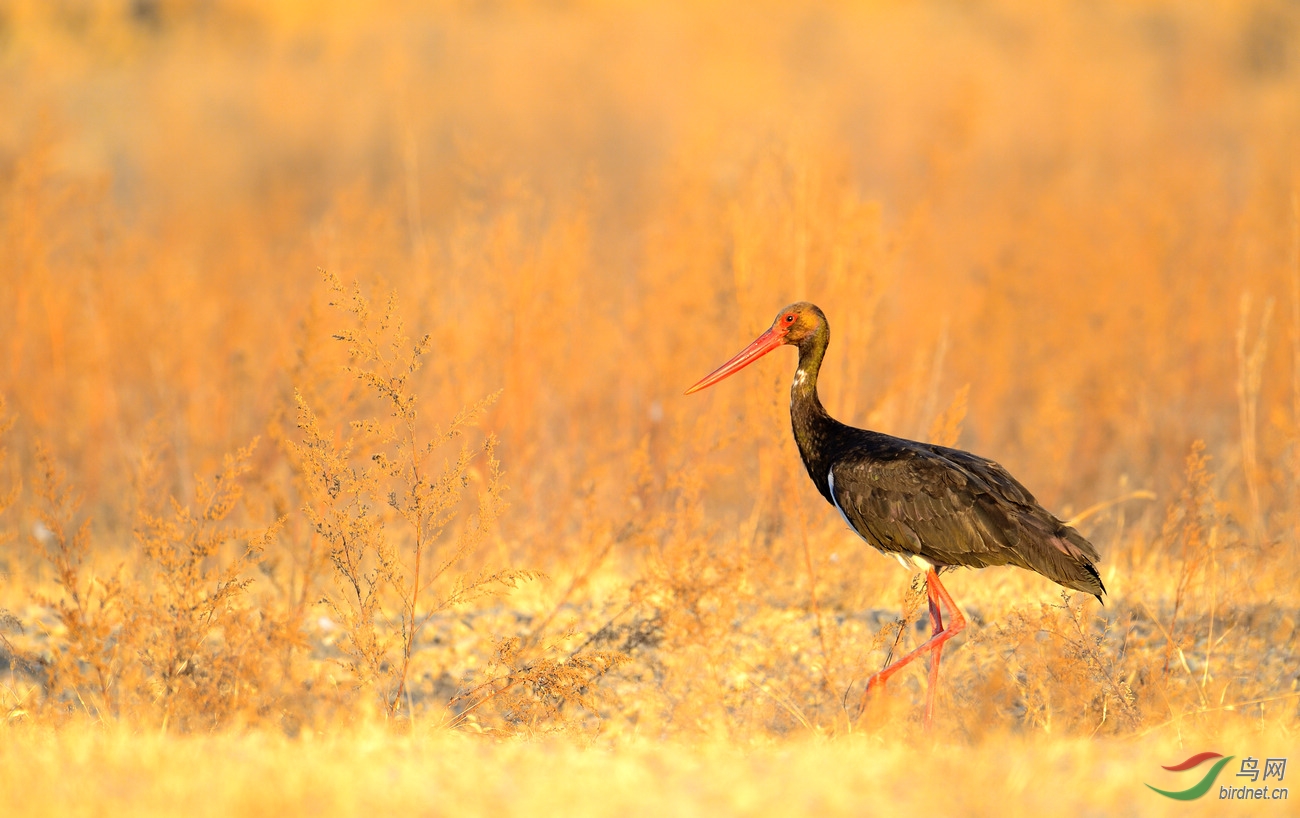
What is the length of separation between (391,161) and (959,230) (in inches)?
499

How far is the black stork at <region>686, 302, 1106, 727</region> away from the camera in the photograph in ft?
14.7

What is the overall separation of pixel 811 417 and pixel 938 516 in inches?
30.9

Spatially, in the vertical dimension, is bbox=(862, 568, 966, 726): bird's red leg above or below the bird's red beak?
below

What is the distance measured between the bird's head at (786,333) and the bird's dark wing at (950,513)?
0.64 m

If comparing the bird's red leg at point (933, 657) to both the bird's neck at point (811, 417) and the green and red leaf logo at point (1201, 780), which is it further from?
the green and red leaf logo at point (1201, 780)

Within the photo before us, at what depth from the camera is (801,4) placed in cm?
2939

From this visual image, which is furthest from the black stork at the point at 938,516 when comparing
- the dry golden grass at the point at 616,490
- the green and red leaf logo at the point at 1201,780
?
the green and red leaf logo at the point at 1201,780

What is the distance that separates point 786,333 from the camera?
17.5ft

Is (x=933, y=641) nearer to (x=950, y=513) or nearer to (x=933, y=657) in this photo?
(x=933, y=657)

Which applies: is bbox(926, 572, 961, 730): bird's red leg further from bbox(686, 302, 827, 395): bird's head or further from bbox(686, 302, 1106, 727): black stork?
bbox(686, 302, 827, 395): bird's head

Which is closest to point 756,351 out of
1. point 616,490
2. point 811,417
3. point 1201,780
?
point 811,417

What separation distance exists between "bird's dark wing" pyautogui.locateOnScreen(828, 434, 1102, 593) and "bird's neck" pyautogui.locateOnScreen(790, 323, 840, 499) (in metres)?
0.18

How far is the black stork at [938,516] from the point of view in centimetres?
447

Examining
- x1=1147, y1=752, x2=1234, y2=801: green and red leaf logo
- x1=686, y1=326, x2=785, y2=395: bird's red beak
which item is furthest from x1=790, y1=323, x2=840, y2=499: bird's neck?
x1=1147, y1=752, x2=1234, y2=801: green and red leaf logo
